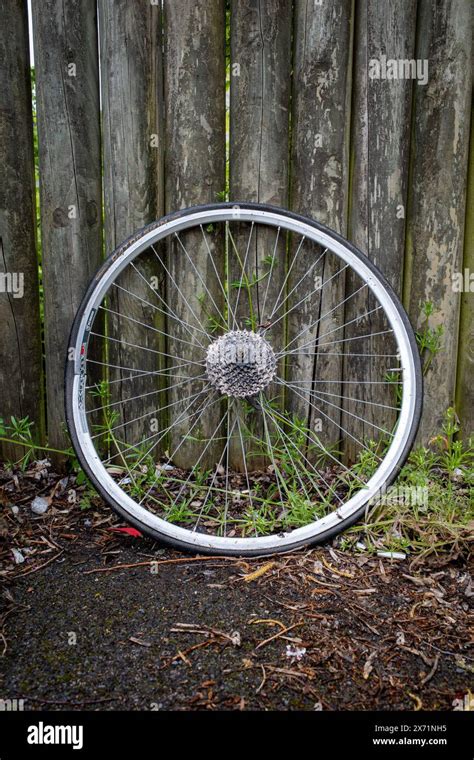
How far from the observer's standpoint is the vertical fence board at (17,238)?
3104mm

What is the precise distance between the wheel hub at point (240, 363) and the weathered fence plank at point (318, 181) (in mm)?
329

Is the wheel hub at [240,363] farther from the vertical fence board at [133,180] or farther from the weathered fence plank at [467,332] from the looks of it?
the weathered fence plank at [467,332]

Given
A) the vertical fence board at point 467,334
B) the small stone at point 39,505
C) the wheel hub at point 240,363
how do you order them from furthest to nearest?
the vertical fence board at point 467,334
the small stone at point 39,505
the wheel hub at point 240,363

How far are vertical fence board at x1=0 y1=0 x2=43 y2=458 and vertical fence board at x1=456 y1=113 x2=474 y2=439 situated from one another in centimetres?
233

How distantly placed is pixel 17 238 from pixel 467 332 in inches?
98.1

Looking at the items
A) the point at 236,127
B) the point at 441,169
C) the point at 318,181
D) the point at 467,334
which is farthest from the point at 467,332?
the point at 236,127

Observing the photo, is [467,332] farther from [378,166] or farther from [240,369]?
[240,369]

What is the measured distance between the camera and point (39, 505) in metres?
3.10

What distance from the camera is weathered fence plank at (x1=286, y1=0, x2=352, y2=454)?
119 inches

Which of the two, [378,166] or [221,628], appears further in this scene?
[378,166]

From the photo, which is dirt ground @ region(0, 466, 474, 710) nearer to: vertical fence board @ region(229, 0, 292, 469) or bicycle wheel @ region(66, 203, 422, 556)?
bicycle wheel @ region(66, 203, 422, 556)

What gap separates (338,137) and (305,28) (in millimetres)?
545

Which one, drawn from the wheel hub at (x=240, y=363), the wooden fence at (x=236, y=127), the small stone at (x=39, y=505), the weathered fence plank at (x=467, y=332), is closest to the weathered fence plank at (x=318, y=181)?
the wooden fence at (x=236, y=127)

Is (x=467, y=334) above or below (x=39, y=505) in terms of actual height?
above
